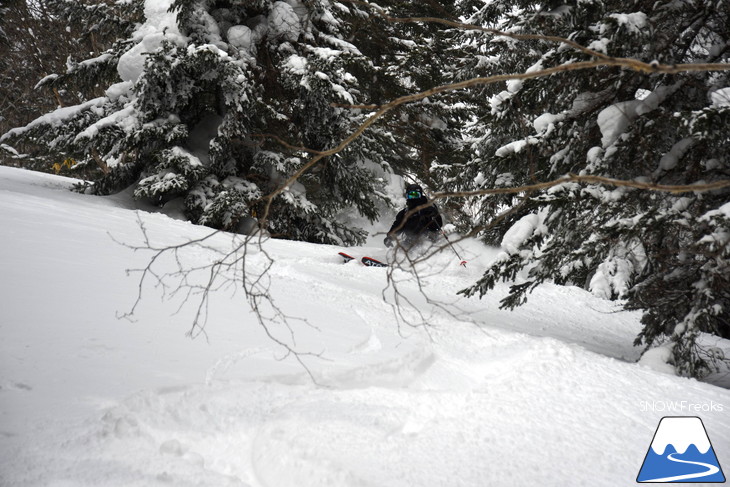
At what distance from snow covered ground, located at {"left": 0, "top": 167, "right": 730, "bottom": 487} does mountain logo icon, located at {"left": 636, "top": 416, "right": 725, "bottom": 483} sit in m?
0.06

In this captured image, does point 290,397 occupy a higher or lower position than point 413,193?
lower

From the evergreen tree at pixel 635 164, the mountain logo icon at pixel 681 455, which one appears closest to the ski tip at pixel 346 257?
the evergreen tree at pixel 635 164

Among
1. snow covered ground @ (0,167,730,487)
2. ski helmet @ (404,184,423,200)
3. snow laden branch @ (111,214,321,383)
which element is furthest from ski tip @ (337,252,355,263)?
snow covered ground @ (0,167,730,487)

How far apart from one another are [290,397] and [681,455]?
2.31m

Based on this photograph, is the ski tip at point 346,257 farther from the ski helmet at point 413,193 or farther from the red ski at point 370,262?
the ski helmet at point 413,193

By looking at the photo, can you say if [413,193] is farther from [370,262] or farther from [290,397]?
[290,397]

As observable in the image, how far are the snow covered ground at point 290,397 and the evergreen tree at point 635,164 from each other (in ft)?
2.68

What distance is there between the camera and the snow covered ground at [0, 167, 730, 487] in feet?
7.75

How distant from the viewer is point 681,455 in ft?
9.57

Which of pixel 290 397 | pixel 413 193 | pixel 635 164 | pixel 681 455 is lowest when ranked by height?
pixel 290 397

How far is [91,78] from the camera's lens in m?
9.84

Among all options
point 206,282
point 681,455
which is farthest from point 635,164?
point 206,282

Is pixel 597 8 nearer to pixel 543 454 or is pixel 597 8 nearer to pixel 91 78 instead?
→ pixel 543 454

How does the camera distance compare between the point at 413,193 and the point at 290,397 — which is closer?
the point at 290,397
